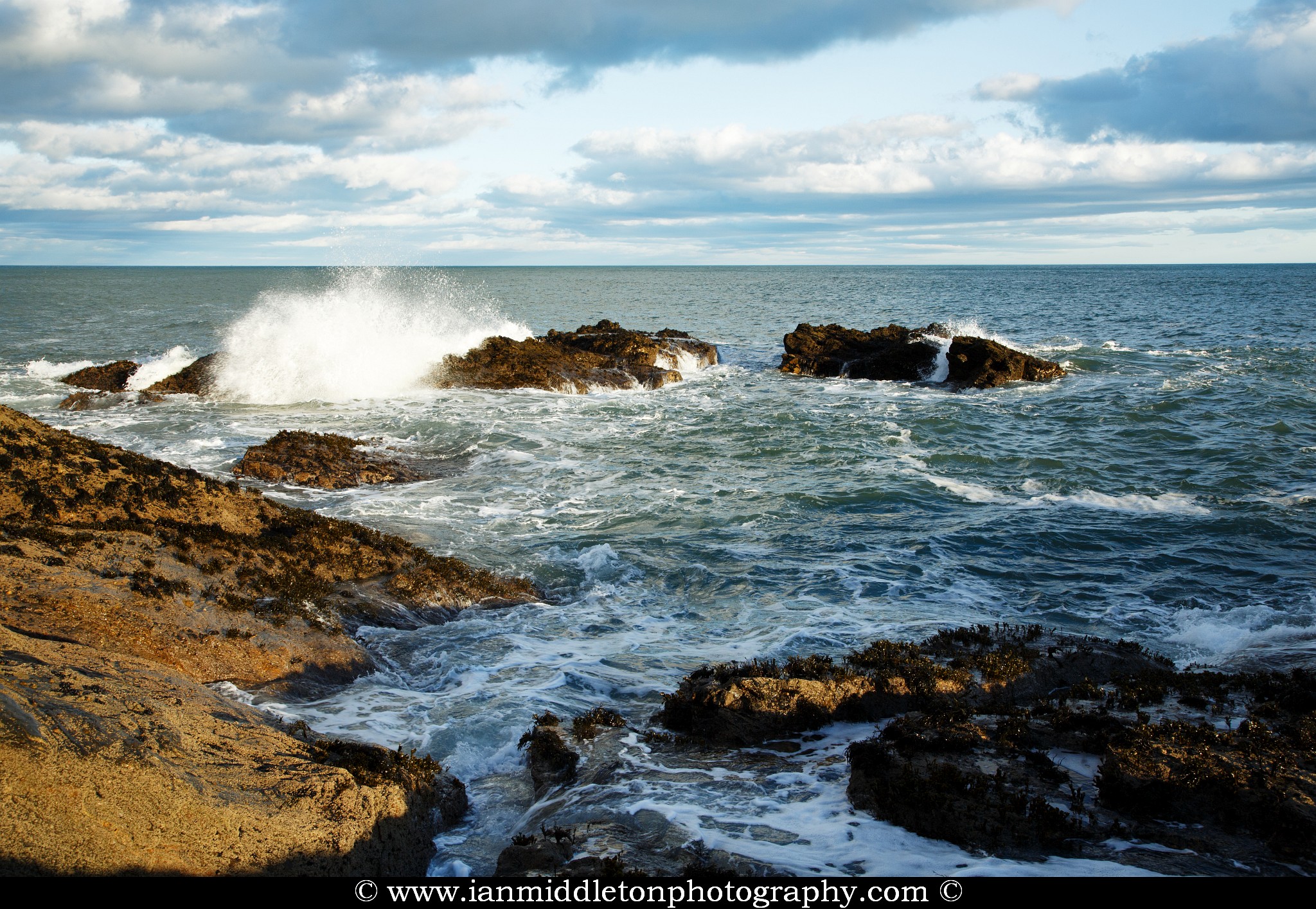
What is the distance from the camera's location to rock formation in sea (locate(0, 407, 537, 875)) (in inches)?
181

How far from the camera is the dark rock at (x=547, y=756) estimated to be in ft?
22.8

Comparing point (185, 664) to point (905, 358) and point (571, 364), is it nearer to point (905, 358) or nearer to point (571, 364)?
point (571, 364)

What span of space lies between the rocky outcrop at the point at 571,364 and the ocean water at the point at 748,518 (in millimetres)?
1215

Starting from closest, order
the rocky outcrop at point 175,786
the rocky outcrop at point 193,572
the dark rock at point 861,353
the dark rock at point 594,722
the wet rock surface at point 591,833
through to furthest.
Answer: the rocky outcrop at point 175,786
the wet rock surface at point 591,833
the dark rock at point 594,722
the rocky outcrop at point 193,572
the dark rock at point 861,353

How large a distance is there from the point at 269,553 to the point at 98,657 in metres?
3.99

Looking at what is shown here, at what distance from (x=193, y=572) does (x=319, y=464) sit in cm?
851

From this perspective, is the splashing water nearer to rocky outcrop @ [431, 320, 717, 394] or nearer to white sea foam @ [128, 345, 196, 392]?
rocky outcrop @ [431, 320, 717, 394]

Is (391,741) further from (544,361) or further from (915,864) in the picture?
(544,361)

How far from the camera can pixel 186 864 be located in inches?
180

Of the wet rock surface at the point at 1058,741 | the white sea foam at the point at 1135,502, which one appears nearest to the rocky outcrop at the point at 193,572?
the wet rock surface at the point at 1058,741

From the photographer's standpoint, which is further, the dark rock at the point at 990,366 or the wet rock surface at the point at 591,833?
the dark rock at the point at 990,366

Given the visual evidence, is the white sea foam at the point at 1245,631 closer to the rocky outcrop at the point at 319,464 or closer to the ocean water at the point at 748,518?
the ocean water at the point at 748,518

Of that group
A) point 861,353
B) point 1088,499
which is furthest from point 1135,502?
point 861,353

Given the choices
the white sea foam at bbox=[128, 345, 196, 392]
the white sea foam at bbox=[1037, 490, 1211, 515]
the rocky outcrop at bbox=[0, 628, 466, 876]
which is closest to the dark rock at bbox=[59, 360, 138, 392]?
the white sea foam at bbox=[128, 345, 196, 392]
